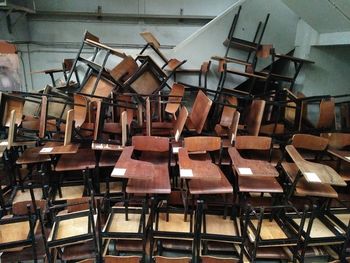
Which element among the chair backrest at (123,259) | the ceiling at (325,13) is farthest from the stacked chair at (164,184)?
the ceiling at (325,13)

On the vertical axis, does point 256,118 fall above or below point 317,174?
above

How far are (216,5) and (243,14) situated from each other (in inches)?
59.0

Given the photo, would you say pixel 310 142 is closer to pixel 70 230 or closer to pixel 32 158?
pixel 70 230

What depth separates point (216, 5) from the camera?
4.93m

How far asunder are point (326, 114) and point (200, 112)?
1.40 meters

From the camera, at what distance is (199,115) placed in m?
2.73

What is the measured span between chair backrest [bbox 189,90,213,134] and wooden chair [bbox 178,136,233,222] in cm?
34

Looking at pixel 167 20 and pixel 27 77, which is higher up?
pixel 167 20

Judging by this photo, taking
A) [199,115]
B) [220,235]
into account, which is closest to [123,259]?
[220,235]

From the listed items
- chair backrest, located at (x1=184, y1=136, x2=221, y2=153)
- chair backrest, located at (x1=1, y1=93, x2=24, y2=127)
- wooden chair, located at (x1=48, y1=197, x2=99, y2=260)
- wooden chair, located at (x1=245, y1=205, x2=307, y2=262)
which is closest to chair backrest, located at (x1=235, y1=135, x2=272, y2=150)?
chair backrest, located at (x1=184, y1=136, x2=221, y2=153)

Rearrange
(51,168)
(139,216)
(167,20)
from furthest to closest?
(167,20), (51,168), (139,216)

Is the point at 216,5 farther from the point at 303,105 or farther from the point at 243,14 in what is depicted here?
the point at 303,105

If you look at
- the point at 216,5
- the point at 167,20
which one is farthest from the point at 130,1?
the point at 216,5

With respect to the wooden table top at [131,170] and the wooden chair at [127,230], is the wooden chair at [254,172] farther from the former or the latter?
the wooden chair at [127,230]
